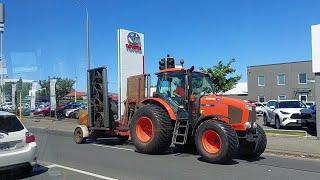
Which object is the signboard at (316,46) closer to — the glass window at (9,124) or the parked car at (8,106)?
the glass window at (9,124)

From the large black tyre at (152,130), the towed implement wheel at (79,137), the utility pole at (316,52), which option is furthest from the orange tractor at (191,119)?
the utility pole at (316,52)

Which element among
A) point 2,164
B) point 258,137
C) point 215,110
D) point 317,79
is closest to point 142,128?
point 215,110

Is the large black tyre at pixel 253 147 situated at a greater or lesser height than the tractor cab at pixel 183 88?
lesser

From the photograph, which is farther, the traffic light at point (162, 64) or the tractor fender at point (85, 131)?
the tractor fender at point (85, 131)

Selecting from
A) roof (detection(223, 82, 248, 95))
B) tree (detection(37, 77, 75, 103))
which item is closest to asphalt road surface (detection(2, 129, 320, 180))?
tree (detection(37, 77, 75, 103))

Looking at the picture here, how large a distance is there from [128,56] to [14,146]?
1438cm

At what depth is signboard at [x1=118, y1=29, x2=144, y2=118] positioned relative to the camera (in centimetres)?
2312

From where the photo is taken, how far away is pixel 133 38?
80.4 ft

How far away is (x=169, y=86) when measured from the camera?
48.9 ft

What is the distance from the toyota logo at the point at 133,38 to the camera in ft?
79.7

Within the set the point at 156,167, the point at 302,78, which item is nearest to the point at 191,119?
the point at 156,167

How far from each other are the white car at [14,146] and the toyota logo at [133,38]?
14203mm

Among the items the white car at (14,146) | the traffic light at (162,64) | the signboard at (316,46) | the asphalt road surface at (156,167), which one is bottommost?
the asphalt road surface at (156,167)

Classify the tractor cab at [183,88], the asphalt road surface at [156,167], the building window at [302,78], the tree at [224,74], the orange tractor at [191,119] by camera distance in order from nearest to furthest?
1. the asphalt road surface at [156,167]
2. the orange tractor at [191,119]
3. the tractor cab at [183,88]
4. the tree at [224,74]
5. the building window at [302,78]
